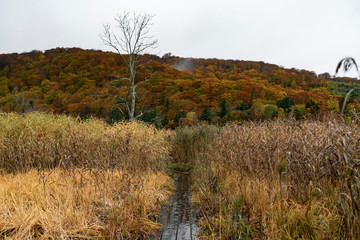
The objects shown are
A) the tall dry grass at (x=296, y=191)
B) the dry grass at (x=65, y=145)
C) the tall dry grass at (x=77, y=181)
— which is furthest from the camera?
the dry grass at (x=65, y=145)

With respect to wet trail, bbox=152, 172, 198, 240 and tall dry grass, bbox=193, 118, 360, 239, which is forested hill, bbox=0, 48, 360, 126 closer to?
wet trail, bbox=152, 172, 198, 240

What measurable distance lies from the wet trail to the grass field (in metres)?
0.17

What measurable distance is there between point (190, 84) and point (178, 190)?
23.6 m

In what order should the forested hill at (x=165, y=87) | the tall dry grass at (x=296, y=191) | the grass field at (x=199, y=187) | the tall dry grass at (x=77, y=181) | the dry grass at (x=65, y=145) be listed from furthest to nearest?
1. the forested hill at (x=165, y=87)
2. the dry grass at (x=65, y=145)
3. the tall dry grass at (x=77, y=181)
4. the grass field at (x=199, y=187)
5. the tall dry grass at (x=296, y=191)

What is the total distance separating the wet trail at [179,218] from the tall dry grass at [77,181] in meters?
0.20

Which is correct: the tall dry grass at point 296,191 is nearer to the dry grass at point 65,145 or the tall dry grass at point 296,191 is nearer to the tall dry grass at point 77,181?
the tall dry grass at point 77,181

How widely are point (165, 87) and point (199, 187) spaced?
79.1 feet

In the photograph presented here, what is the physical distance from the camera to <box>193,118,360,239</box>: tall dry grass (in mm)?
2151

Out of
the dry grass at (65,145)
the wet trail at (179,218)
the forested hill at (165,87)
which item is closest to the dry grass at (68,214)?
the wet trail at (179,218)

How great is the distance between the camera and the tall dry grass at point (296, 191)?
2151 mm

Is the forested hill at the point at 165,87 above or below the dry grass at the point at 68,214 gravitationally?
above

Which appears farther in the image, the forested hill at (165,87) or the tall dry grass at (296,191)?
the forested hill at (165,87)

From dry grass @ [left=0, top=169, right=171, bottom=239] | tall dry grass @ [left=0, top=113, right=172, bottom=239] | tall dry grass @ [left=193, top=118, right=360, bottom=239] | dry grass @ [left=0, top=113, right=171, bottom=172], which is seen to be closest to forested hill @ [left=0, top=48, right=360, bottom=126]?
dry grass @ [left=0, top=113, right=171, bottom=172]

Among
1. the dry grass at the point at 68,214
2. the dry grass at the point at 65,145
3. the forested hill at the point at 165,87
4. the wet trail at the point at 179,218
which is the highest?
the forested hill at the point at 165,87
